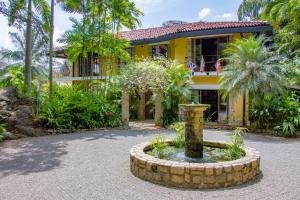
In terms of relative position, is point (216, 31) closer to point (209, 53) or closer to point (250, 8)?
point (209, 53)

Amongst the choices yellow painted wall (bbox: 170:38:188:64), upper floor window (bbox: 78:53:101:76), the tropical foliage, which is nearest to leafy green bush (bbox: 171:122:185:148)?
the tropical foliage

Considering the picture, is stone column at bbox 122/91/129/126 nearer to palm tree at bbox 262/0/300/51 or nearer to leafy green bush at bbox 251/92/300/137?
leafy green bush at bbox 251/92/300/137

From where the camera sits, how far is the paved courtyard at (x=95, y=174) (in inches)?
211

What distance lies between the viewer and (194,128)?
7000 mm

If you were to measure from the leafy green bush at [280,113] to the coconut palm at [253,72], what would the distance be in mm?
495

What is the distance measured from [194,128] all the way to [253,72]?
715 cm

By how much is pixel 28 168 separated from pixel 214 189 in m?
4.36

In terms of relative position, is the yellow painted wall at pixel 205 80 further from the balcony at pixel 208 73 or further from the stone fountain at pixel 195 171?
the stone fountain at pixel 195 171

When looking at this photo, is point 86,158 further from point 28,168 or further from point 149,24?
point 149,24

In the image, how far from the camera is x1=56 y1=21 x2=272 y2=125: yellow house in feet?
51.9

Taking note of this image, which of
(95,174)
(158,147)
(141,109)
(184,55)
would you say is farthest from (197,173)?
(141,109)

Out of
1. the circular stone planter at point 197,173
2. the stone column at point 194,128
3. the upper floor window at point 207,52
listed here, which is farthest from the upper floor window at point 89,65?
the circular stone planter at point 197,173

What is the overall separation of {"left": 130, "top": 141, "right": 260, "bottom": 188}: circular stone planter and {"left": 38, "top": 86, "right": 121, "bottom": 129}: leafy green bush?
7424mm

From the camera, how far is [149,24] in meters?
26.0
